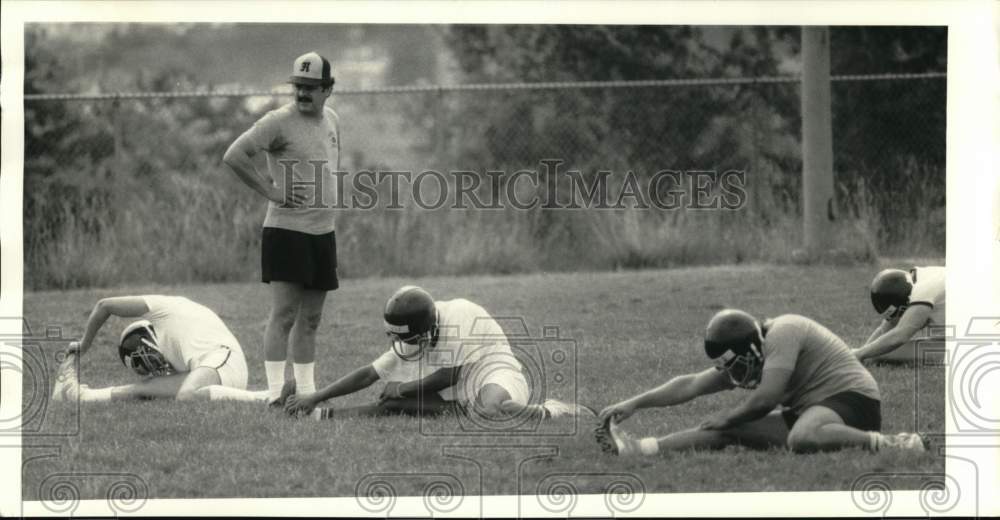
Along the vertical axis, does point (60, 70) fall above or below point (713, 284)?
above

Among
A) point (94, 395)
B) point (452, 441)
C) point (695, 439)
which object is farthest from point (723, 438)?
point (94, 395)

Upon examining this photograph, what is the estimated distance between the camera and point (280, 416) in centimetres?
695

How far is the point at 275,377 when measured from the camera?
7.31 m

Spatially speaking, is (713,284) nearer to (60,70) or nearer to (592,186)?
(592,186)

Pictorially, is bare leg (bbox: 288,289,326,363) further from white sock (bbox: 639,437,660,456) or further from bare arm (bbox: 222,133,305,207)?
white sock (bbox: 639,437,660,456)

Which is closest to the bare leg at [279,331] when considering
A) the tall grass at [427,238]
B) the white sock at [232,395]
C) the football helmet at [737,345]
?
the white sock at [232,395]

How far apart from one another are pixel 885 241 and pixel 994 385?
592cm

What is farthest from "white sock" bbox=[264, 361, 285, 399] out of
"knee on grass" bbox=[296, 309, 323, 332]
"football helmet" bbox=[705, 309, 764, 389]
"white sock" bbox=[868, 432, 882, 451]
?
"white sock" bbox=[868, 432, 882, 451]

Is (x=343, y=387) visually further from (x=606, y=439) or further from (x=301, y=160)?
(x=606, y=439)

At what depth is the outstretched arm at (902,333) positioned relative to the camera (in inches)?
294

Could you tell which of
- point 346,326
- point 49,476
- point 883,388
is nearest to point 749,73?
point 346,326

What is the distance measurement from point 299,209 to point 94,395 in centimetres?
159

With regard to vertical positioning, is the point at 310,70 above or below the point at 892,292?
above

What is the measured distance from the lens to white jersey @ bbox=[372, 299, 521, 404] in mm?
6863
